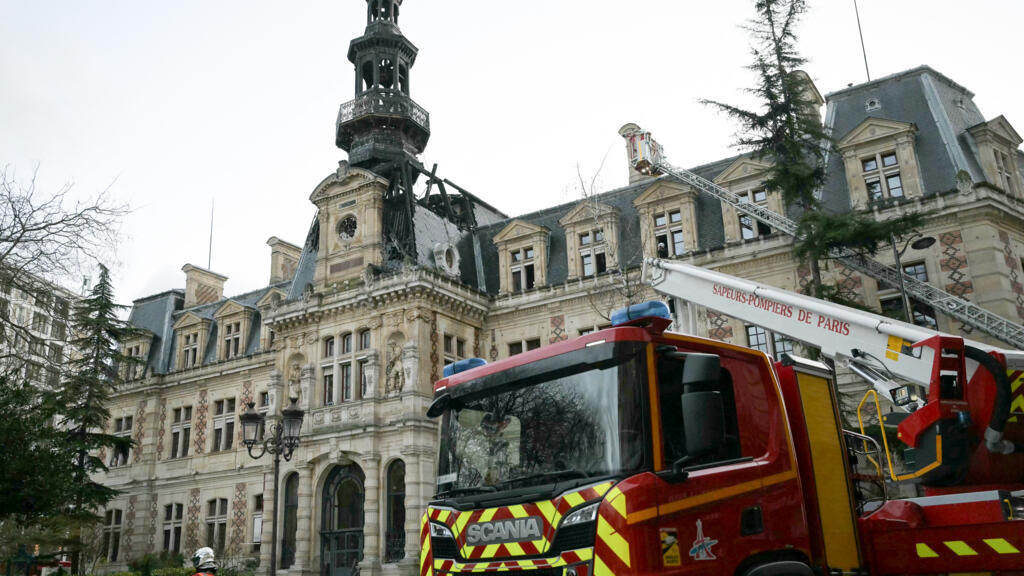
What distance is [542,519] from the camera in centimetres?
652

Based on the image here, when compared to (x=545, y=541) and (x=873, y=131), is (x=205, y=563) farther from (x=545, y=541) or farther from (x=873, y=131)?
(x=873, y=131)

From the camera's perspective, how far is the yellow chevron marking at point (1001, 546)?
707 cm

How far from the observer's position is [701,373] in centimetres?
625

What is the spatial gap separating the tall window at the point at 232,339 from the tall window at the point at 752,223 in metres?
24.9

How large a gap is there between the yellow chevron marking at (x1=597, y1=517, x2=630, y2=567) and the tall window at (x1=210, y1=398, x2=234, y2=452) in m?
35.3

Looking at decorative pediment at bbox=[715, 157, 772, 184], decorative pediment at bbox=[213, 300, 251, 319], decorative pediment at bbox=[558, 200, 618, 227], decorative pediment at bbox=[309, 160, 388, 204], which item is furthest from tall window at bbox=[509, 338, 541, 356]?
decorative pediment at bbox=[213, 300, 251, 319]

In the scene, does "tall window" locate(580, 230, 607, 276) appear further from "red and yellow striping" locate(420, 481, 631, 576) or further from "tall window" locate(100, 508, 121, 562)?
"tall window" locate(100, 508, 121, 562)

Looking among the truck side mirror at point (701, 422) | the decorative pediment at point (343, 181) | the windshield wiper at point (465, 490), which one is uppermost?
the decorative pediment at point (343, 181)

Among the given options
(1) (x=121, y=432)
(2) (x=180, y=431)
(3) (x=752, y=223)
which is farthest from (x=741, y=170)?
(1) (x=121, y=432)

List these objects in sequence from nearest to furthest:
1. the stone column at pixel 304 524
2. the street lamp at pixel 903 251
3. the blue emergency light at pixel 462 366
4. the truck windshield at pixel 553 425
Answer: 1. the truck windshield at pixel 553 425
2. the blue emergency light at pixel 462 366
3. the street lamp at pixel 903 251
4. the stone column at pixel 304 524

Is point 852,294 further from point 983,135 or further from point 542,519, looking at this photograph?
point 542,519

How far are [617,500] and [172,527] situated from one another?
124ft

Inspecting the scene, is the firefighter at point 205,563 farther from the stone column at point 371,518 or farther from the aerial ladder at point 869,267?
the stone column at point 371,518

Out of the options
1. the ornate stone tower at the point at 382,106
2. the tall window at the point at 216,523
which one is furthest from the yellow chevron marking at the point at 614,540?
the tall window at the point at 216,523
